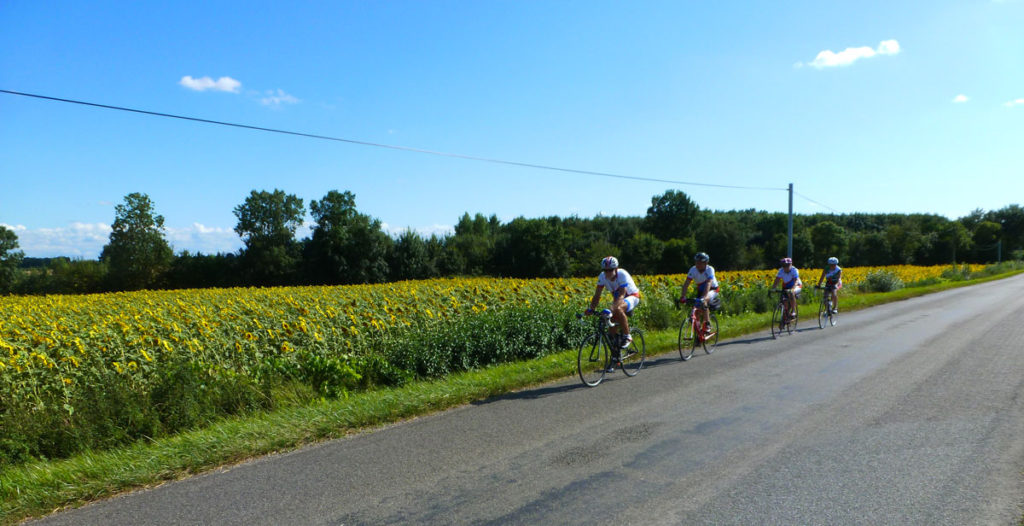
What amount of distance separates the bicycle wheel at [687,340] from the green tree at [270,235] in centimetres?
5003

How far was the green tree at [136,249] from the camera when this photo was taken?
52.2 metres

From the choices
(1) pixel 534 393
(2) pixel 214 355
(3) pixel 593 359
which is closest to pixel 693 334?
(3) pixel 593 359

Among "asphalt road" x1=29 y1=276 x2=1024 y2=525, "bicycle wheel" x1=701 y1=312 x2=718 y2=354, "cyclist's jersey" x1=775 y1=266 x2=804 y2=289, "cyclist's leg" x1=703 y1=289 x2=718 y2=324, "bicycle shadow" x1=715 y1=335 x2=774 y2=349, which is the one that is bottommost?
"bicycle shadow" x1=715 y1=335 x2=774 y2=349

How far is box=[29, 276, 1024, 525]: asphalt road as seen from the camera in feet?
13.3

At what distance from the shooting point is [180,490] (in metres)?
4.57

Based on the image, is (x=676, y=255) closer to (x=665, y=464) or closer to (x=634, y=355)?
(x=634, y=355)

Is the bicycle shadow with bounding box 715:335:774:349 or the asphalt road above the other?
the asphalt road

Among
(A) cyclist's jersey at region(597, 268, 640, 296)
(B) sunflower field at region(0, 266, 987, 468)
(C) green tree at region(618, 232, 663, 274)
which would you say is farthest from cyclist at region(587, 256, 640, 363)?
(C) green tree at region(618, 232, 663, 274)

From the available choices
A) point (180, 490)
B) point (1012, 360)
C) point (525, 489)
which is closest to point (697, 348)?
point (1012, 360)

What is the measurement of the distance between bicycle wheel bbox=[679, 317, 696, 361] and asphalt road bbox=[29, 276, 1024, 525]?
238cm

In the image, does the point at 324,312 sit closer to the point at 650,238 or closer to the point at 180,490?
the point at 180,490

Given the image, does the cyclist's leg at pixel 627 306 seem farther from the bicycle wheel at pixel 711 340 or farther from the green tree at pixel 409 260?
the green tree at pixel 409 260

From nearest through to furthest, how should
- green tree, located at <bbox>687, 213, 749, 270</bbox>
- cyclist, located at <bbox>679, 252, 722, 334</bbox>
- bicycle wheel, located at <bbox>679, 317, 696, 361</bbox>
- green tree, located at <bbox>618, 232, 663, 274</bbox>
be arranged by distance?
bicycle wheel, located at <bbox>679, 317, 696, 361</bbox> → cyclist, located at <bbox>679, 252, 722, 334</bbox> → green tree, located at <bbox>618, 232, 663, 274</bbox> → green tree, located at <bbox>687, 213, 749, 270</bbox>

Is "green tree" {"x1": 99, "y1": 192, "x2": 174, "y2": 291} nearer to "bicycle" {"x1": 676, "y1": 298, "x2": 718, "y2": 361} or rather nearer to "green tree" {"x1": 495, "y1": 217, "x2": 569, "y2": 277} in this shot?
"green tree" {"x1": 495, "y1": 217, "x2": 569, "y2": 277}
